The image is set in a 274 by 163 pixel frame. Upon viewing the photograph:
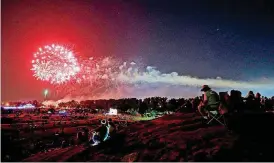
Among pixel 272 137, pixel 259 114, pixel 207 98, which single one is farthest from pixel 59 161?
pixel 259 114

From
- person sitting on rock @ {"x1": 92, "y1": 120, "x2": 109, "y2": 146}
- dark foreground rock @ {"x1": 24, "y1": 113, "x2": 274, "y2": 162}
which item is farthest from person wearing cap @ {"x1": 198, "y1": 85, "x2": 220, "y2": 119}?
person sitting on rock @ {"x1": 92, "y1": 120, "x2": 109, "y2": 146}

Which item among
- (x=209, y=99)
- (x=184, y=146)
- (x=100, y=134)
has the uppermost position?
(x=209, y=99)

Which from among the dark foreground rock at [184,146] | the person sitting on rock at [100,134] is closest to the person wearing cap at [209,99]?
the dark foreground rock at [184,146]

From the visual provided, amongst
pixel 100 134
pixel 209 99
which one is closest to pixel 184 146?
pixel 209 99

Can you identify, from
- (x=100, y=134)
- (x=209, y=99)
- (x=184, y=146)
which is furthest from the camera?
(x=100, y=134)

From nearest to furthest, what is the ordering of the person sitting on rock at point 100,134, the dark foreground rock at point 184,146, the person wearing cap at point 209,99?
1. the dark foreground rock at point 184,146
2. the person wearing cap at point 209,99
3. the person sitting on rock at point 100,134

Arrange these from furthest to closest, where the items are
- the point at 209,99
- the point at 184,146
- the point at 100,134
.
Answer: the point at 100,134
the point at 209,99
the point at 184,146

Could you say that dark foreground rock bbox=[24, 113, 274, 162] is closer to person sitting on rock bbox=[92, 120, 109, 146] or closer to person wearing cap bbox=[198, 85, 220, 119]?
person sitting on rock bbox=[92, 120, 109, 146]

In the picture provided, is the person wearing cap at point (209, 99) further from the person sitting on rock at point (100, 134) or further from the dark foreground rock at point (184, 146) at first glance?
the person sitting on rock at point (100, 134)

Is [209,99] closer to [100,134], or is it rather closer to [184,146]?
[184,146]

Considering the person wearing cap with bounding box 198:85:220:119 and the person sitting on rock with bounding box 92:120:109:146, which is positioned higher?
the person wearing cap with bounding box 198:85:220:119

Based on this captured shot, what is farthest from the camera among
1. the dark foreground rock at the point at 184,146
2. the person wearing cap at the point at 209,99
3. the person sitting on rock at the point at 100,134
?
the person sitting on rock at the point at 100,134
